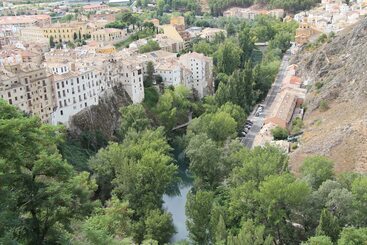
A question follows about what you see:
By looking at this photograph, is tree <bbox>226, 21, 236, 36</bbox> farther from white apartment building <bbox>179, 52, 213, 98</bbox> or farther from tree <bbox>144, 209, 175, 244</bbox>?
tree <bbox>144, 209, 175, 244</bbox>

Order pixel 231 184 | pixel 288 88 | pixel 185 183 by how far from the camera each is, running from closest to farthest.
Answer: pixel 231 184 < pixel 185 183 < pixel 288 88

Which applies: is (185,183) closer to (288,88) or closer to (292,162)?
(292,162)

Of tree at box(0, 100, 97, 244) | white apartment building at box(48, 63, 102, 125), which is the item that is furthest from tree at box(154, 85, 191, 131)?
tree at box(0, 100, 97, 244)

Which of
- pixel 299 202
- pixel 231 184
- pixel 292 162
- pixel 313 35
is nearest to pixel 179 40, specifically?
pixel 313 35

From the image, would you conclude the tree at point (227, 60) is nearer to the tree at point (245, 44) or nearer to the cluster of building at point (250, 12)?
the tree at point (245, 44)

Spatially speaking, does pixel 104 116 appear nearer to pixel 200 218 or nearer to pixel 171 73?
pixel 171 73

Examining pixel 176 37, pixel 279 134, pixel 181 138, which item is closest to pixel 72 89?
pixel 181 138

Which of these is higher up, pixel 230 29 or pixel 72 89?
pixel 72 89

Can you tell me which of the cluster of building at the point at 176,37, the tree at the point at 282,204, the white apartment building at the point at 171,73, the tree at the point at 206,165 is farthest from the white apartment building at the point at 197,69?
the tree at the point at 282,204
